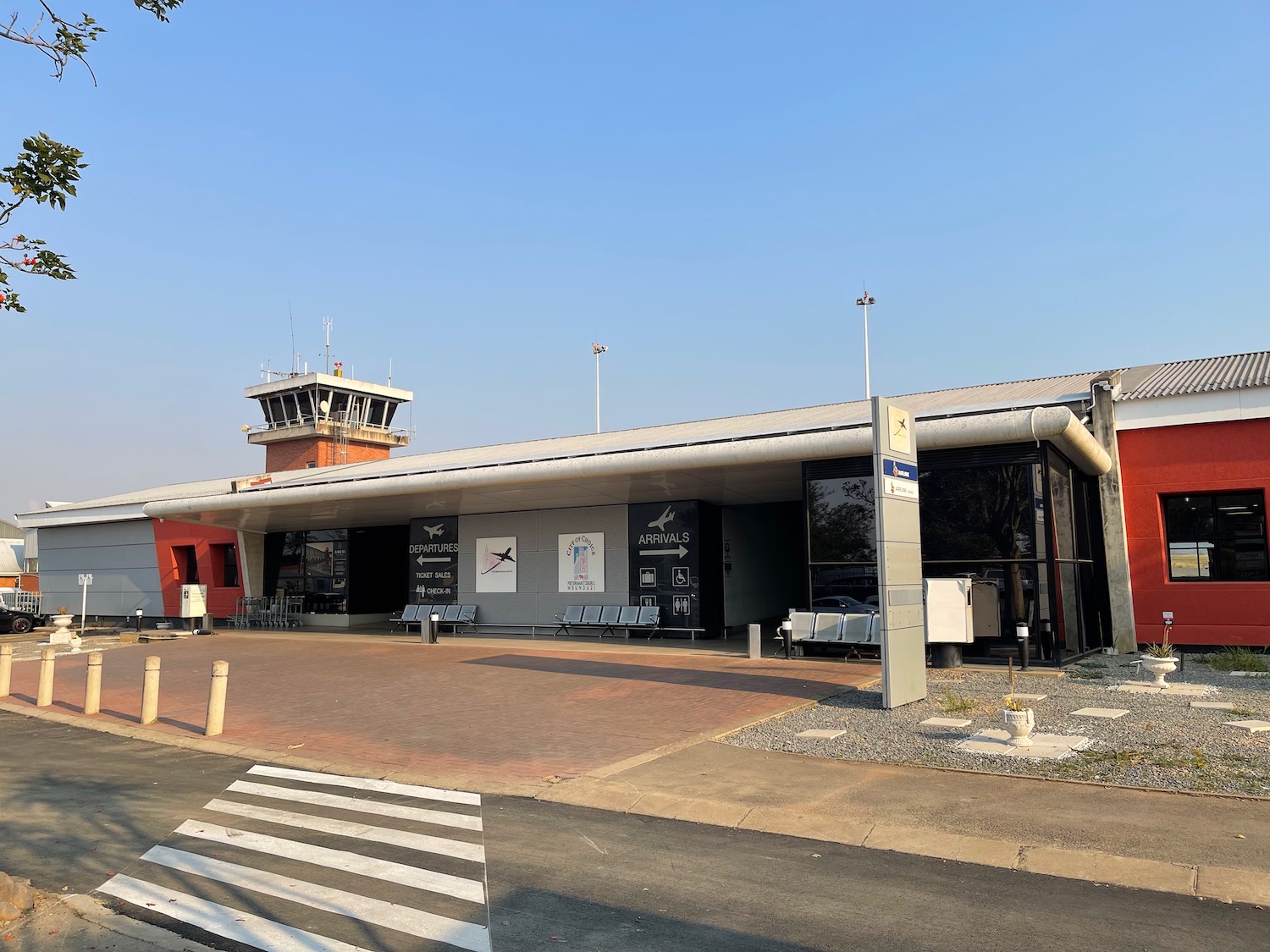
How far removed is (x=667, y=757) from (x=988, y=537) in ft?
29.8

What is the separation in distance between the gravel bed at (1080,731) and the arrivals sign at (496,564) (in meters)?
15.4

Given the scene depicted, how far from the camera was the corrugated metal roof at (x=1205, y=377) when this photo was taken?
18.8 metres

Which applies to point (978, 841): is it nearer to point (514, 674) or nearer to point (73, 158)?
point (73, 158)

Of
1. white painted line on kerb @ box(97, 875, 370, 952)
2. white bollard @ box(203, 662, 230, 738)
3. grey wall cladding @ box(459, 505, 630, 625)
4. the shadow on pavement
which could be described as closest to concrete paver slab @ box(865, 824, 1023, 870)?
white painted line on kerb @ box(97, 875, 370, 952)

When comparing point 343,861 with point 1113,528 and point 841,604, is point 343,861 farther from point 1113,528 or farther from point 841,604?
point 1113,528

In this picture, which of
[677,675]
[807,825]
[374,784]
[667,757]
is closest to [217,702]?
[374,784]

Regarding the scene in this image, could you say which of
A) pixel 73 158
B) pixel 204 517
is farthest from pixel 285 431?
pixel 73 158

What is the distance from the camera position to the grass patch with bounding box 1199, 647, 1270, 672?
50.1 feet

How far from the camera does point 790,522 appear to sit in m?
30.8

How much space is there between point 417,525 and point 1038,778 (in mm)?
24109

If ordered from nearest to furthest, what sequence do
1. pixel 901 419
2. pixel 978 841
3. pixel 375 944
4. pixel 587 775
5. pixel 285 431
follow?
pixel 375 944, pixel 978 841, pixel 587 775, pixel 901 419, pixel 285 431

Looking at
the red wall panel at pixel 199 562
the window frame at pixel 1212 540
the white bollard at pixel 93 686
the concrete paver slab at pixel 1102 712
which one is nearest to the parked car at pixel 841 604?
the concrete paver slab at pixel 1102 712

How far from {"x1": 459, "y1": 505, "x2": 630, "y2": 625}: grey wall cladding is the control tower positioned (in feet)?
82.7

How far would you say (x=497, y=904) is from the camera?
18.0 ft
